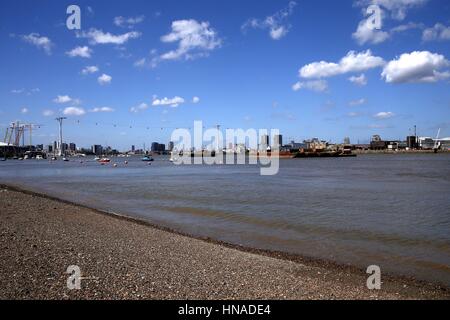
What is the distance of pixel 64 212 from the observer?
18844mm

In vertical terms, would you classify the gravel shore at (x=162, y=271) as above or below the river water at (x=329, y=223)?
above

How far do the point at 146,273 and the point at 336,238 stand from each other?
8537 millimetres

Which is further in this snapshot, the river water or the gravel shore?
the river water

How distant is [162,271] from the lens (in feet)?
28.0

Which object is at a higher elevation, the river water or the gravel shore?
the gravel shore

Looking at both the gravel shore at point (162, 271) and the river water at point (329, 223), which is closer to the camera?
the gravel shore at point (162, 271)

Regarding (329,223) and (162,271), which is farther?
(329,223)

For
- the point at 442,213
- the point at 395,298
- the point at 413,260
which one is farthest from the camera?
the point at 442,213

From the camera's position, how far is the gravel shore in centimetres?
717

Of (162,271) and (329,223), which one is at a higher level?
(162,271)

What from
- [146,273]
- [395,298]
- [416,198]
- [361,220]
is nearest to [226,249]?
[146,273]

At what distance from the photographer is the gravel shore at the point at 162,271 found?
717 cm
